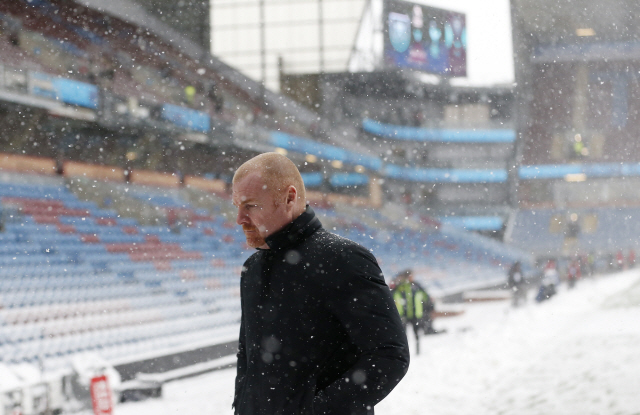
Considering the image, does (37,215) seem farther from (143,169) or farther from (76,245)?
(143,169)

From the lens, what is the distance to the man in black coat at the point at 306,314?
84 centimetres

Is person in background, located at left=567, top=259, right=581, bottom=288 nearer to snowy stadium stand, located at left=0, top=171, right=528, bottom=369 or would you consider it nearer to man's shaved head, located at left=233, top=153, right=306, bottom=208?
snowy stadium stand, located at left=0, top=171, right=528, bottom=369

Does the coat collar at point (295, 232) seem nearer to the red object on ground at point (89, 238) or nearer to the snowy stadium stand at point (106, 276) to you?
the snowy stadium stand at point (106, 276)

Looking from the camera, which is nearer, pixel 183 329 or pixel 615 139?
pixel 183 329

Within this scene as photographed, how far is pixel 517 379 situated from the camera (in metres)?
3.85

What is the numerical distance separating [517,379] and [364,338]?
3465mm

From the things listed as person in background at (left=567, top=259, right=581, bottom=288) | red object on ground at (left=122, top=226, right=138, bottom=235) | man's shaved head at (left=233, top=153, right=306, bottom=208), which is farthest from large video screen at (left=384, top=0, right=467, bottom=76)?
man's shaved head at (left=233, top=153, right=306, bottom=208)

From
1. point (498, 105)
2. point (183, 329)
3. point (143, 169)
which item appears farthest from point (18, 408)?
point (498, 105)

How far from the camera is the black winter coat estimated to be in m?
0.84

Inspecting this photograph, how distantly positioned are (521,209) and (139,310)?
1658cm

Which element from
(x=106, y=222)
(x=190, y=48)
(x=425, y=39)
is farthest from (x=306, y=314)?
(x=425, y=39)

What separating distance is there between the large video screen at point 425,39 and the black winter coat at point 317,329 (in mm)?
17792

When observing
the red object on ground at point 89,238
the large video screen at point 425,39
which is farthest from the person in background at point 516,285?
the large video screen at point 425,39

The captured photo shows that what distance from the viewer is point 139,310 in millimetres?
7383
